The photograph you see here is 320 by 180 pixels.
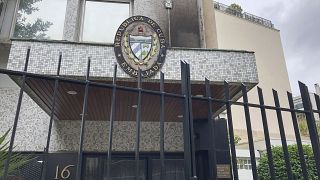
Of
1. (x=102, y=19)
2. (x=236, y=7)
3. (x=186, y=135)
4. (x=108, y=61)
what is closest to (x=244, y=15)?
(x=236, y=7)

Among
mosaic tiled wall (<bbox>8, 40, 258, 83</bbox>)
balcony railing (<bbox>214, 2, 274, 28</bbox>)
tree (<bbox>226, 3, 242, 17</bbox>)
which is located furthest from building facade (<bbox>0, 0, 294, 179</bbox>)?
tree (<bbox>226, 3, 242, 17</bbox>)

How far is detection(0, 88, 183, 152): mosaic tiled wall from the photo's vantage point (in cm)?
646

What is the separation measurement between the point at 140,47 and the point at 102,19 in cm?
268

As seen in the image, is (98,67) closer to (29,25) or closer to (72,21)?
(72,21)

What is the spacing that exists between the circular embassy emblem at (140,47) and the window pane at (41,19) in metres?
2.80

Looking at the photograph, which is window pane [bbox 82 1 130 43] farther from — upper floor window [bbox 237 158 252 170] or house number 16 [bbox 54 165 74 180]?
upper floor window [bbox 237 158 252 170]

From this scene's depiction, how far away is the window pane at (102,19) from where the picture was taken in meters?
7.24

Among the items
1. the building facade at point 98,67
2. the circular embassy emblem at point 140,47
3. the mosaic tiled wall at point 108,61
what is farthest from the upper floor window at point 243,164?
the circular embassy emblem at point 140,47

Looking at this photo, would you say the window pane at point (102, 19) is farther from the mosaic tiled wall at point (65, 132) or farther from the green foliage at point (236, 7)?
the green foliage at point (236, 7)

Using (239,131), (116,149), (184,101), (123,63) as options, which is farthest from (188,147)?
(239,131)

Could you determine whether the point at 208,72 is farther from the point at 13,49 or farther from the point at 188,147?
the point at 13,49

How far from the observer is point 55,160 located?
6348 mm

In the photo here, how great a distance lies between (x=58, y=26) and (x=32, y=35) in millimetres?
692

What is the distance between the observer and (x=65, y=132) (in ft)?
21.9
